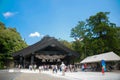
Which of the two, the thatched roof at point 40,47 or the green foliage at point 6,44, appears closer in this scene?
the green foliage at point 6,44

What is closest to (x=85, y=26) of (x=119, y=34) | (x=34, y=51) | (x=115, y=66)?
(x=119, y=34)

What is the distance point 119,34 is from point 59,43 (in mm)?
16972

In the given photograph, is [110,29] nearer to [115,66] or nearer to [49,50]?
[115,66]

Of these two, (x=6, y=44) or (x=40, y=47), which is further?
(x=40, y=47)

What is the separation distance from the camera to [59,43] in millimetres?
41438

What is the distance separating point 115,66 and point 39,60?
15.8 meters

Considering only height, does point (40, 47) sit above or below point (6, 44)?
above

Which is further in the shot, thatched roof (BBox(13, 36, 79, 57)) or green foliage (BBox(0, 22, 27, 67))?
thatched roof (BBox(13, 36, 79, 57))

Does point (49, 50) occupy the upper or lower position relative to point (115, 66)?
upper

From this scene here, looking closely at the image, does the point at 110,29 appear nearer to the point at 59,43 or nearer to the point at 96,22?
the point at 96,22

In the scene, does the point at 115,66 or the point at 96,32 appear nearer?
the point at 96,32

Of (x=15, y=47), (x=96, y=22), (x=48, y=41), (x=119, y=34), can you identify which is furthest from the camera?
(x=15, y=47)

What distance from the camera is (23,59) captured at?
45.6 meters

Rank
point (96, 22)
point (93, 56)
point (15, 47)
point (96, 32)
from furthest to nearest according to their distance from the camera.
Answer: point (15, 47) < point (93, 56) < point (96, 22) < point (96, 32)
